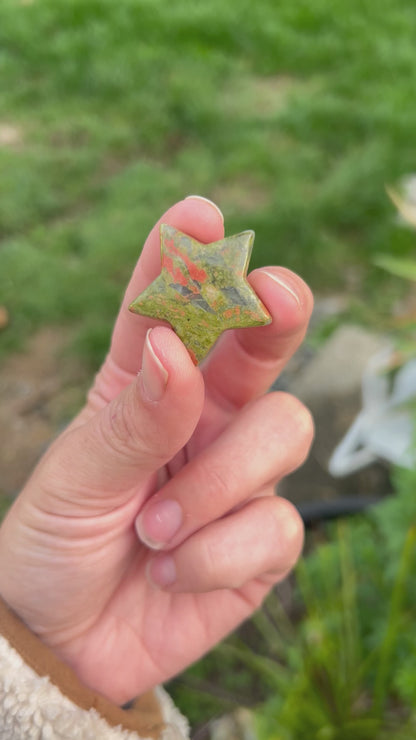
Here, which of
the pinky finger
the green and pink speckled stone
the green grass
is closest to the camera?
the green and pink speckled stone

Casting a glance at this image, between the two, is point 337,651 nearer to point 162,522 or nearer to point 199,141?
point 162,522

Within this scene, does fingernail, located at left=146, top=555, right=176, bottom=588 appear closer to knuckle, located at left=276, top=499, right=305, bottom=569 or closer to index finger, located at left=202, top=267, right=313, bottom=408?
knuckle, located at left=276, top=499, right=305, bottom=569

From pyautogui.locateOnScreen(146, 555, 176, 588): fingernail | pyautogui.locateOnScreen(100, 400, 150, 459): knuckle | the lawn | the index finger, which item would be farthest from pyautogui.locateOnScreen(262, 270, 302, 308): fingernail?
the lawn

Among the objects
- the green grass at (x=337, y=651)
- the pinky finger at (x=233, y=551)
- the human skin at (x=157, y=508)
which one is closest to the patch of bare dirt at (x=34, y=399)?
the green grass at (x=337, y=651)

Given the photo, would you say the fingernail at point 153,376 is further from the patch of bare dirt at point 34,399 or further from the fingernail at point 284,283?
the patch of bare dirt at point 34,399

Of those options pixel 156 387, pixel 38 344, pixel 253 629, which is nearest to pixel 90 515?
pixel 156 387

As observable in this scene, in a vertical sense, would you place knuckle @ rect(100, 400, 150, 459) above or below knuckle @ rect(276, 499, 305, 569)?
above

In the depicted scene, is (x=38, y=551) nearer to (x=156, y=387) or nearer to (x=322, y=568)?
(x=156, y=387)
